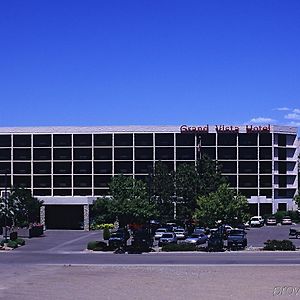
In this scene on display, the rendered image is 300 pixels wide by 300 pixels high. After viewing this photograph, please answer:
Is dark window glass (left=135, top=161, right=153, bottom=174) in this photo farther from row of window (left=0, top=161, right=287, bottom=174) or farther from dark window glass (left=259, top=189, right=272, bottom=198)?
dark window glass (left=259, top=189, right=272, bottom=198)

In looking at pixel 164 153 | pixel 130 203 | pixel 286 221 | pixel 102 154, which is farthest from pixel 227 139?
pixel 130 203

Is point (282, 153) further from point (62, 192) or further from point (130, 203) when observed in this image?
point (130, 203)

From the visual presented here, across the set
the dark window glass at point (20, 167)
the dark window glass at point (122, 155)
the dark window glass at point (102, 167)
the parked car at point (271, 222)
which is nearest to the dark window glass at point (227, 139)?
the parked car at point (271, 222)

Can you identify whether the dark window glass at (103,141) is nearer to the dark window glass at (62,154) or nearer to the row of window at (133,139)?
the row of window at (133,139)

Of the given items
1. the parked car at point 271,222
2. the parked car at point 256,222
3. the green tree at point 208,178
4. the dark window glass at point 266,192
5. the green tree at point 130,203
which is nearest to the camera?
the green tree at point 130,203

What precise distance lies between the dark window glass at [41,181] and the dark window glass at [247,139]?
1257 inches

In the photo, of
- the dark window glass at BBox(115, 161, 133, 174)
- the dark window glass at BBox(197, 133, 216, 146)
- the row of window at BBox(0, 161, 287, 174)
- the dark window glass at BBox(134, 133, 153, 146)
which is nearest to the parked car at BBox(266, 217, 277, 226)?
the row of window at BBox(0, 161, 287, 174)

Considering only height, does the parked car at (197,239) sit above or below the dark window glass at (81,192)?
below

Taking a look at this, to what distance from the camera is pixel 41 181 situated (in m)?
109

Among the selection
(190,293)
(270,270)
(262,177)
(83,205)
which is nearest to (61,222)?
(83,205)

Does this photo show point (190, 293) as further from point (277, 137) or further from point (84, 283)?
point (277, 137)

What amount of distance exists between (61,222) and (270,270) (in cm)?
6543

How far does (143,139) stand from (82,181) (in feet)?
39.5

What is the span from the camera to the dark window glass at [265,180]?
11031 centimetres
